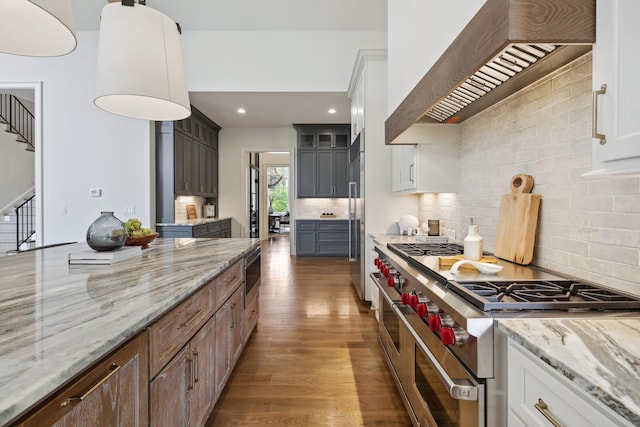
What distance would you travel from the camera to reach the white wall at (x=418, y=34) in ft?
4.30

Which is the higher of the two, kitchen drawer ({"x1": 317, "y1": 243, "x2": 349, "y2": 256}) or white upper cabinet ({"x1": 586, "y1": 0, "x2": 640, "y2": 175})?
white upper cabinet ({"x1": 586, "y1": 0, "x2": 640, "y2": 175})

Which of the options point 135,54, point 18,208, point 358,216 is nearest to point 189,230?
point 358,216

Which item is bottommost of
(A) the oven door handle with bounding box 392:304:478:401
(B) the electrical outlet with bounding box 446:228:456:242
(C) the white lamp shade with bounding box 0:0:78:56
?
(A) the oven door handle with bounding box 392:304:478:401

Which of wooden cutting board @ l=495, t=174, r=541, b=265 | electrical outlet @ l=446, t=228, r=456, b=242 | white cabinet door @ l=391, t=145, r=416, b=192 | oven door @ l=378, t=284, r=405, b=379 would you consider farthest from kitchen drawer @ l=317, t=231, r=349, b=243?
wooden cutting board @ l=495, t=174, r=541, b=265

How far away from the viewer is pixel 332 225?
7.07 m

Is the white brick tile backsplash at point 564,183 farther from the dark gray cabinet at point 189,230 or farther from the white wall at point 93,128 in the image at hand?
the dark gray cabinet at point 189,230

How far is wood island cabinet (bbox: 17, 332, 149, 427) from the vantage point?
0.66 m

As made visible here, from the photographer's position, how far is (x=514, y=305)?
3.27 feet

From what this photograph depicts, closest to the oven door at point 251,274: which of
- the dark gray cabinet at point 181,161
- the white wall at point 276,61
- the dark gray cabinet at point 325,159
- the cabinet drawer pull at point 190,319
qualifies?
the cabinet drawer pull at point 190,319

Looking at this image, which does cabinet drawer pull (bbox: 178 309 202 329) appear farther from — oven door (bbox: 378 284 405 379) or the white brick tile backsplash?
the white brick tile backsplash

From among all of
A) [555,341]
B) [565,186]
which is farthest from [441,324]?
[565,186]

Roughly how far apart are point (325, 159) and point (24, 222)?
6.33 meters

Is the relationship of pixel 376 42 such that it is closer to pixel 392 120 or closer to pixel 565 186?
pixel 392 120

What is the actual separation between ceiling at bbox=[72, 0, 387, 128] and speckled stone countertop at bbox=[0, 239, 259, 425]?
13.0 feet
